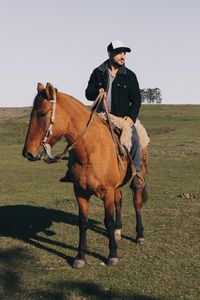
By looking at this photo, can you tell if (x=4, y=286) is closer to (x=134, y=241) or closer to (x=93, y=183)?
(x=93, y=183)

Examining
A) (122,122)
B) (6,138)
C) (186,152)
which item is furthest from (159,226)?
(6,138)

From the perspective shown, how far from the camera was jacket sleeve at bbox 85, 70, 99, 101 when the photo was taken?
8.55 metres

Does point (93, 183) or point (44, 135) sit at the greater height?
point (44, 135)

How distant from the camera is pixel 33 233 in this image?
1084 centimetres

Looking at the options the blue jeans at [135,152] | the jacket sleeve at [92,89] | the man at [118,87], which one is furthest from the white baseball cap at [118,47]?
the blue jeans at [135,152]

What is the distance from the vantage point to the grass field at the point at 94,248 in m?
7.11

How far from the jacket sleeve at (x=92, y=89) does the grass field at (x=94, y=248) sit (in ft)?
10.4

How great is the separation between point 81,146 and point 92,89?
1.57 metres

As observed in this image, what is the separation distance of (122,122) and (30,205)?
6945 mm

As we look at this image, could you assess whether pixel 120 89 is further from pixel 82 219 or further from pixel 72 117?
pixel 82 219

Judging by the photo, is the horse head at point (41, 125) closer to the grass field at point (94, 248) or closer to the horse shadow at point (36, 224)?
the grass field at point (94, 248)

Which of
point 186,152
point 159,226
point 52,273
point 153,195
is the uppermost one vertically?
point 52,273

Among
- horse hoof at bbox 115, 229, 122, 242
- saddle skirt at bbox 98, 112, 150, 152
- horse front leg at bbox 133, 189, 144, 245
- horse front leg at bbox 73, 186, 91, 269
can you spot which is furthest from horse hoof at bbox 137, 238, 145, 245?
saddle skirt at bbox 98, 112, 150, 152

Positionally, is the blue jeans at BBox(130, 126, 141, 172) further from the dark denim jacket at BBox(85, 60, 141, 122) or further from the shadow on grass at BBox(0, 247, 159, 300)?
the shadow on grass at BBox(0, 247, 159, 300)
